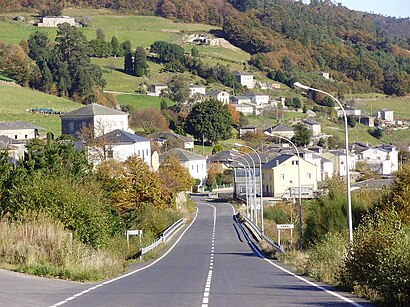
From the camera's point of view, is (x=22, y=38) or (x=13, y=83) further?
(x=22, y=38)

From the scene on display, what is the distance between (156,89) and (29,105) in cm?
3748

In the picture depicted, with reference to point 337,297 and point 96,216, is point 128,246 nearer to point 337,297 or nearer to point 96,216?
point 96,216

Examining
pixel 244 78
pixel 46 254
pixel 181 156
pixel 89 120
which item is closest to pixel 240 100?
pixel 244 78

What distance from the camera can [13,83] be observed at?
13775cm

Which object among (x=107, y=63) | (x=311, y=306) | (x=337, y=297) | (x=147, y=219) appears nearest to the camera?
(x=311, y=306)

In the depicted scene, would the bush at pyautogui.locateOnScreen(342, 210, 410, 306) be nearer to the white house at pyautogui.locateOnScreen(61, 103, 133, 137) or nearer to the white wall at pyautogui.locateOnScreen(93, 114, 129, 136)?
the white wall at pyautogui.locateOnScreen(93, 114, 129, 136)

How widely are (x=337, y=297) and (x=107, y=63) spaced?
6180 inches

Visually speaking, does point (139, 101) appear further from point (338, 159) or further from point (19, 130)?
point (19, 130)

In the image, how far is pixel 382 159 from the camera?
143m

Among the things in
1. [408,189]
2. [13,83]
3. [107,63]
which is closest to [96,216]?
[408,189]

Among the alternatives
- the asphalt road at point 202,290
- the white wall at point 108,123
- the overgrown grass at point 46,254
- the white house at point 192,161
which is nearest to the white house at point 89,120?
the white wall at point 108,123

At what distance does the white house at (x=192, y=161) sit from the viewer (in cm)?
10988

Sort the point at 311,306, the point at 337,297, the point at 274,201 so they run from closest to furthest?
the point at 311,306 < the point at 337,297 < the point at 274,201

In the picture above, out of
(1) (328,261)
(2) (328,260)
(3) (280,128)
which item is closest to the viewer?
(1) (328,261)
